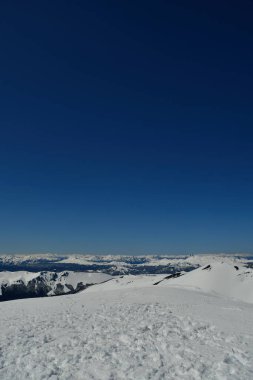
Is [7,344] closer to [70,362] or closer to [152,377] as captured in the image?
[70,362]

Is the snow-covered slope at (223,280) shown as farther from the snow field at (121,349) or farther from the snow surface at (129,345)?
the snow field at (121,349)

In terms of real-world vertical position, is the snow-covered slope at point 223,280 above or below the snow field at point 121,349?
below

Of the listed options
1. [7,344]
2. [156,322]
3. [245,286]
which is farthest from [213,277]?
[7,344]

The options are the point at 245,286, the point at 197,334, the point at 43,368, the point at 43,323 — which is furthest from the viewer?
the point at 245,286

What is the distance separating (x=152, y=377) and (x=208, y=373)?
7.70 ft

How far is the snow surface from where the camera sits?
13.7 meters

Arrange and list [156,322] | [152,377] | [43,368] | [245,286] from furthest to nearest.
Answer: [245,286] < [156,322] < [43,368] < [152,377]

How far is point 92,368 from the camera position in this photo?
1432 cm

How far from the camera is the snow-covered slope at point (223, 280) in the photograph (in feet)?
316

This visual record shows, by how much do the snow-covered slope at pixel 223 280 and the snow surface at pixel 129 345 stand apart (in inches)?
2858

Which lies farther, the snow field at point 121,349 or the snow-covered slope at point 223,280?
the snow-covered slope at point 223,280

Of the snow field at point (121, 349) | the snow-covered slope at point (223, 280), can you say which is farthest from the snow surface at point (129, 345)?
the snow-covered slope at point (223, 280)

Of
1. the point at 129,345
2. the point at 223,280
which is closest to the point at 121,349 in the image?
the point at 129,345

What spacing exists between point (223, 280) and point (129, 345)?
3688 inches
